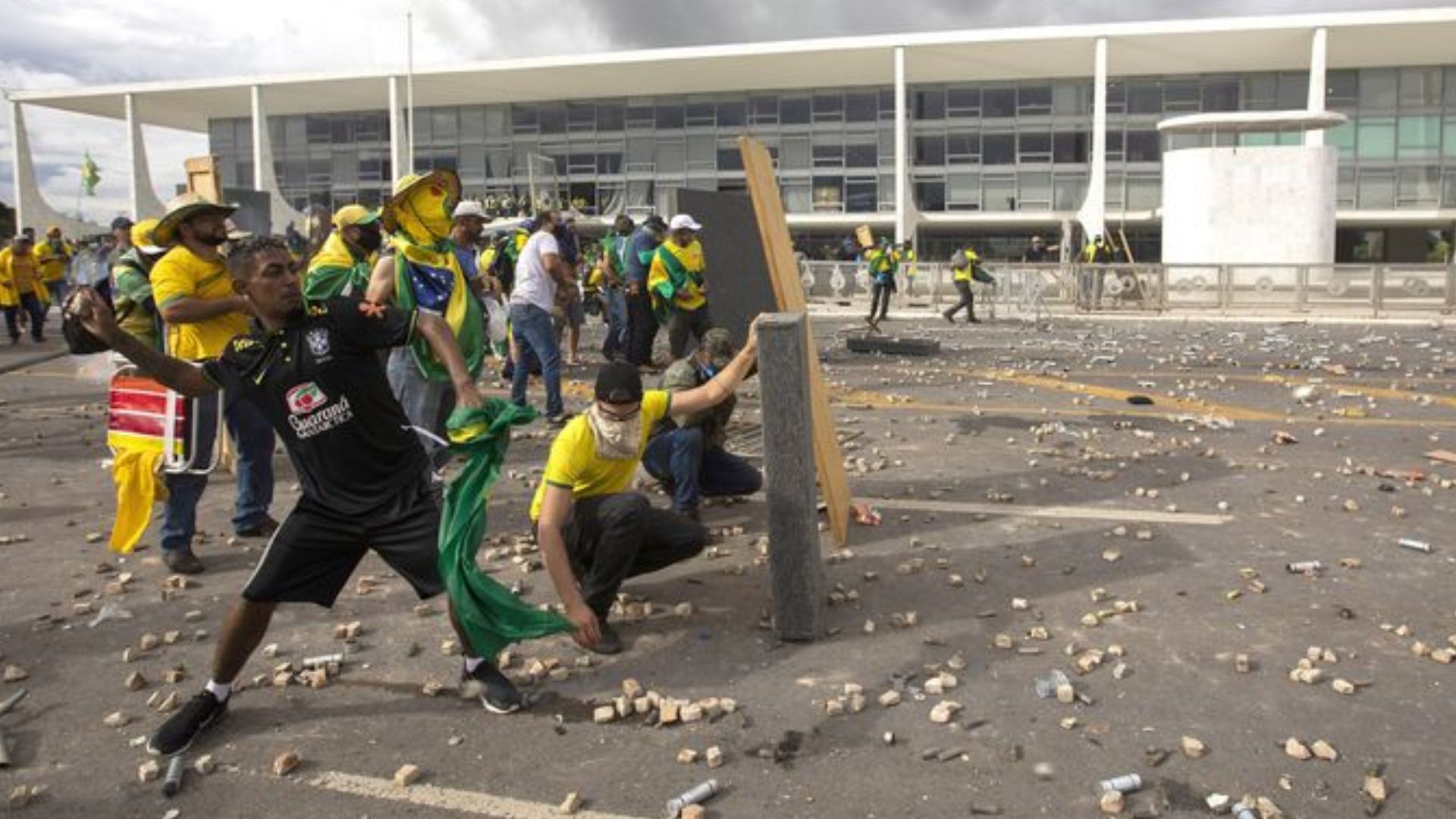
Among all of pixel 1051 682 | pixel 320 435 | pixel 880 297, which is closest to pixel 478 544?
pixel 320 435

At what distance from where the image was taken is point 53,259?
19.8m

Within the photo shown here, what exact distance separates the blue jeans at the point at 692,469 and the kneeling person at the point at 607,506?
1.06 metres

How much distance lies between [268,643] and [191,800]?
1.30m

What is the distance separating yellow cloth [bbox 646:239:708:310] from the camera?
34.4 ft

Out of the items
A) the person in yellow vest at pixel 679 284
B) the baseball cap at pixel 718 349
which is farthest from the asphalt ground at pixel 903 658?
the person in yellow vest at pixel 679 284

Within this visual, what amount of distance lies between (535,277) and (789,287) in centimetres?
408

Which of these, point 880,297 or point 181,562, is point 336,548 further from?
point 880,297

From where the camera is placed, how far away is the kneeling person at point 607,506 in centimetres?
420

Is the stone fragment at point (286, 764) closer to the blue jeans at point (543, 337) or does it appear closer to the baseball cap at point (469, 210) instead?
the baseball cap at point (469, 210)

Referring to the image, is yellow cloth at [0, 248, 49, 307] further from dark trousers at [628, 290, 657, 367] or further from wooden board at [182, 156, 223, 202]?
dark trousers at [628, 290, 657, 367]

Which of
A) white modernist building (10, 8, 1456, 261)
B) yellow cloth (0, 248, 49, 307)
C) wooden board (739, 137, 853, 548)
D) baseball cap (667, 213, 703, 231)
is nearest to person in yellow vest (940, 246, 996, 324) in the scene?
baseball cap (667, 213, 703, 231)

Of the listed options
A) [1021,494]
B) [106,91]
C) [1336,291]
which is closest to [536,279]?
[1021,494]

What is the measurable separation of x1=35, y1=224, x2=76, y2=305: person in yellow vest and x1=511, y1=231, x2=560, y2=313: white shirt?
13047 mm

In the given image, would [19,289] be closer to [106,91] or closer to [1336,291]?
[1336,291]
